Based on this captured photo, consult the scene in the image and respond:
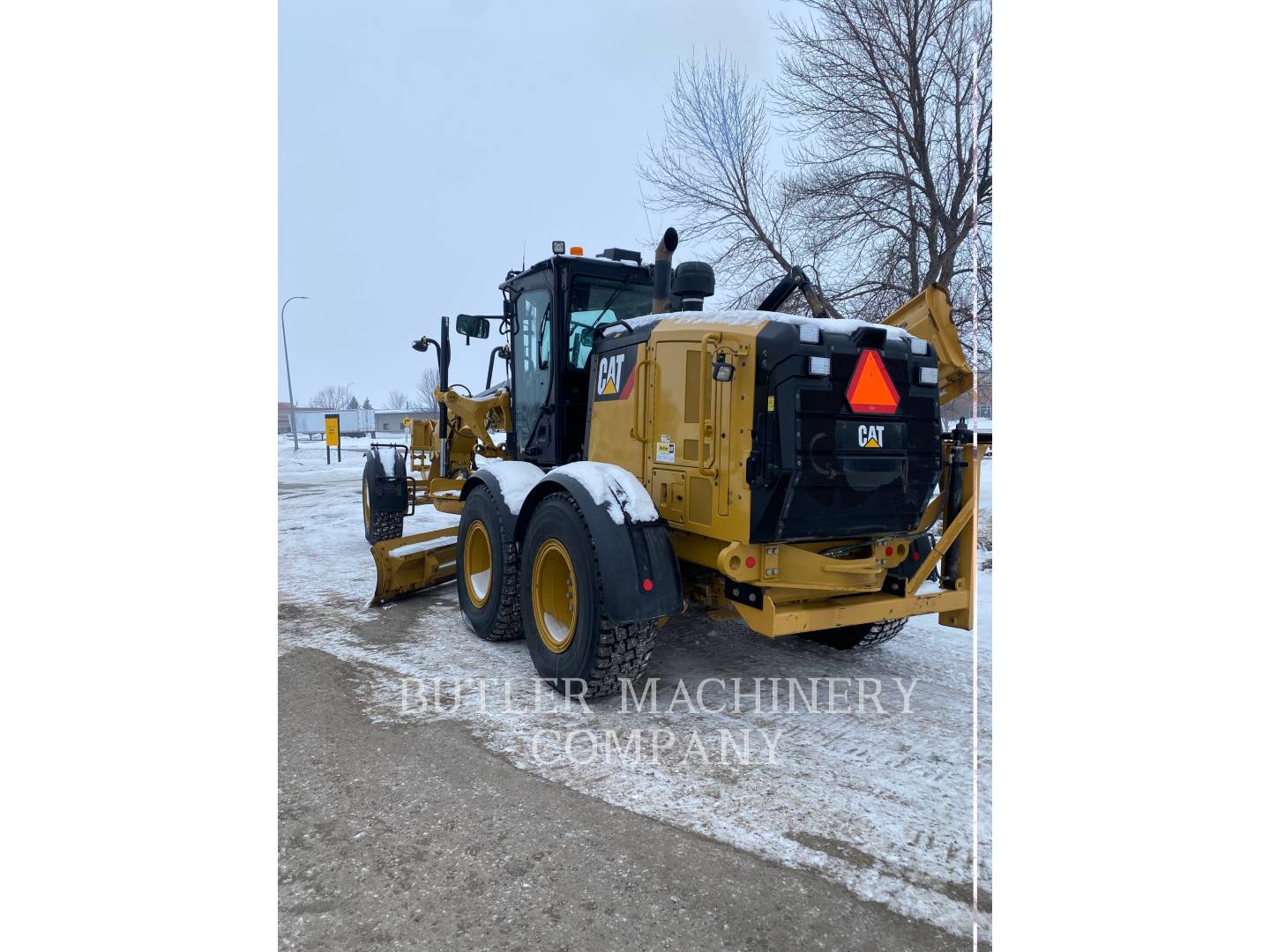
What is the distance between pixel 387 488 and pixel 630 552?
544cm

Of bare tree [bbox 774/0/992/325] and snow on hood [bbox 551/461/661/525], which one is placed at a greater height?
bare tree [bbox 774/0/992/325]

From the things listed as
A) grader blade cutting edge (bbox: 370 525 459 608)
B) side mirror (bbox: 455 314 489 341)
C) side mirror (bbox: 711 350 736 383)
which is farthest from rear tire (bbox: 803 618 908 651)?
side mirror (bbox: 455 314 489 341)

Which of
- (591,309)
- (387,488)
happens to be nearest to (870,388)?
(591,309)

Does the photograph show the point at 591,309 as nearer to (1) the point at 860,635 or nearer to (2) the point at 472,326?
(2) the point at 472,326

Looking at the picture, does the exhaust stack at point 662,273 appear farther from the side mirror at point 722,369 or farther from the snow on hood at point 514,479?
the snow on hood at point 514,479

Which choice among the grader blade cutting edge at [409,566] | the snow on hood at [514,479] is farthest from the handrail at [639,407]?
the grader blade cutting edge at [409,566]

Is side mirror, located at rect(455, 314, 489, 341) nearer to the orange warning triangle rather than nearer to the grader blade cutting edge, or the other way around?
the grader blade cutting edge

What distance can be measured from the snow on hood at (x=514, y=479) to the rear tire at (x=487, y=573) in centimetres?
12

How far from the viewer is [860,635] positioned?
4711 mm

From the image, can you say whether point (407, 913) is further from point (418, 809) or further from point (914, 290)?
point (914, 290)

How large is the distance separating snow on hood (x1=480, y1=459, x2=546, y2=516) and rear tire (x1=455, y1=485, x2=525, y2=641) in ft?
0.39

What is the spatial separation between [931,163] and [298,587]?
8.15 meters

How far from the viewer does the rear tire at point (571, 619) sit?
3.74m

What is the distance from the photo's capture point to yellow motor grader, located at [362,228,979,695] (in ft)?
11.2
